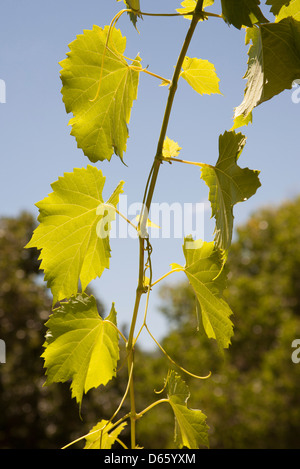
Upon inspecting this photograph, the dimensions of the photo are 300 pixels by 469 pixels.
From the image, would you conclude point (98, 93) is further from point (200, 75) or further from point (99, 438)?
point (99, 438)

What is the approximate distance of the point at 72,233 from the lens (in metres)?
0.84

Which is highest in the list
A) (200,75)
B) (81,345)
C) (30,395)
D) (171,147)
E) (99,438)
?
(200,75)

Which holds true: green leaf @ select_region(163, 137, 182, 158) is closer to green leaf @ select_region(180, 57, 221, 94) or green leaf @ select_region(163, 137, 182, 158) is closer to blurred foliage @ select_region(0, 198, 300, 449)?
green leaf @ select_region(180, 57, 221, 94)

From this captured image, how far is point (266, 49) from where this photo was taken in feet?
2.19

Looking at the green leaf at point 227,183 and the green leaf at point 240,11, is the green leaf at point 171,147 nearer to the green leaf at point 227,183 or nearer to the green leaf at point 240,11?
the green leaf at point 227,183

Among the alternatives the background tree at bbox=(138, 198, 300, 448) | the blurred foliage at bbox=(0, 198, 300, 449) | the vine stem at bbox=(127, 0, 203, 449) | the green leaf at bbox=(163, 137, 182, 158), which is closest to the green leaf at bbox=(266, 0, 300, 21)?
the vine stem at bbox=(127, 0, 203, 449)

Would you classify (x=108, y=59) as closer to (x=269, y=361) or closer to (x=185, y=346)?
(x=269, y=361)

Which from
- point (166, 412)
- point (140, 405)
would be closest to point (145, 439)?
point (166, 412)

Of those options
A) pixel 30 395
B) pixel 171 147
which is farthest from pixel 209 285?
pixel 30 395

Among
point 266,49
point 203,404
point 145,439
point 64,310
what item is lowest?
point 145,439

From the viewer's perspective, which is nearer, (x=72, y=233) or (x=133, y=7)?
(x=133, y=7)

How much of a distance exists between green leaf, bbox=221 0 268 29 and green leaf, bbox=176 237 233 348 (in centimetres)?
38

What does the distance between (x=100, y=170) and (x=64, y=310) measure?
0.25 meters

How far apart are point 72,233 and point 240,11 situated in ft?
1.42
